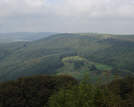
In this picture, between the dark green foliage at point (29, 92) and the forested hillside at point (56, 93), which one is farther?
the dark green foliage at point (29, 92)

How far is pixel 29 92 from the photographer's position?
201ft

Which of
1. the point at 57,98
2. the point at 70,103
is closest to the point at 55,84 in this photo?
the point at 57,98

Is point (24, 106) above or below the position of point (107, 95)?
below

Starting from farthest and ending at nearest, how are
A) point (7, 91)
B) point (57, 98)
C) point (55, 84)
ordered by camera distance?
1. point (55, 84)
2. point (7, 91)
3. point (57, 98)

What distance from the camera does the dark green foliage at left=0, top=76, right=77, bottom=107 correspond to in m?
56.0

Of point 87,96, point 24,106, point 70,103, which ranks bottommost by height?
point 24,106

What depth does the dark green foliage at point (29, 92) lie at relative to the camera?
5597 centimetres

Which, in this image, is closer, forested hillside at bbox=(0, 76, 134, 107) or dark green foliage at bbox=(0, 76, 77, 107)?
forested hillside at bbox=(0, 76, 134, 107)

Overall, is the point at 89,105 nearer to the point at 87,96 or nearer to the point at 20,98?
the point at 87,96

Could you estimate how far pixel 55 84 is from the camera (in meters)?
65.3

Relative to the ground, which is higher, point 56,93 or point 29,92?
point 56,93

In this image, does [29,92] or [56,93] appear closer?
[56,93]

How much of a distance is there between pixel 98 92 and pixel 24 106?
39.0 m

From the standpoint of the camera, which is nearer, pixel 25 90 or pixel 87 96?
pixel 87 96
